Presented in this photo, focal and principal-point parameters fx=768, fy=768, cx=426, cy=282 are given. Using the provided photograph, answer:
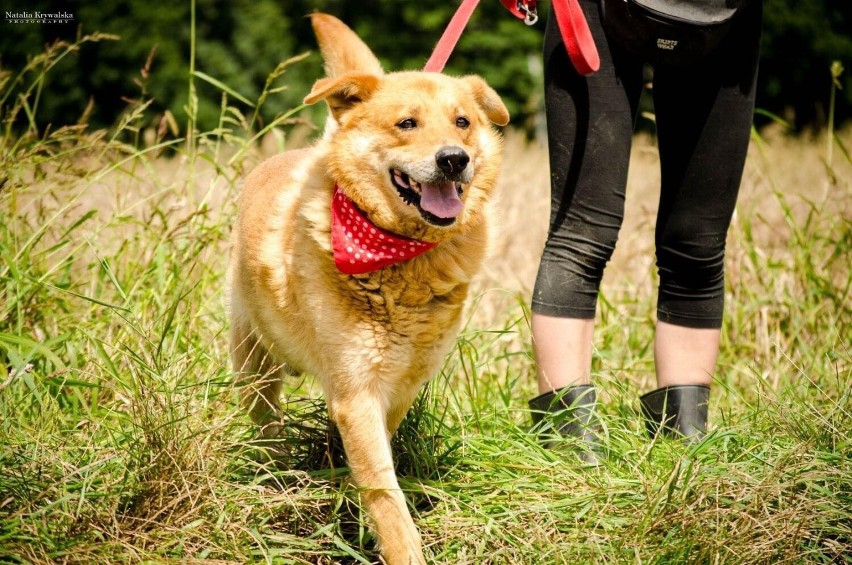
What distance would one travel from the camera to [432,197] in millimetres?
2488

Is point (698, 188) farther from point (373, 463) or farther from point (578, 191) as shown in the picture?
point (373, 463)

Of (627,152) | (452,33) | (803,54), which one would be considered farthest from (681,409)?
(803,54)

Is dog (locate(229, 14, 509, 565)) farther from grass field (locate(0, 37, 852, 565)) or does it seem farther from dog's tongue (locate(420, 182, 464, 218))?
grass field (locate(0, 37, 852, 565))

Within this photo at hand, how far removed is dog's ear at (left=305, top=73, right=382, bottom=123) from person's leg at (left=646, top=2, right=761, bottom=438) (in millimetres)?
1054

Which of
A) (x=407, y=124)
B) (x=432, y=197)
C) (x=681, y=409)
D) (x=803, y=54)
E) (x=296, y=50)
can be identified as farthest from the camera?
(x=296, y=50)

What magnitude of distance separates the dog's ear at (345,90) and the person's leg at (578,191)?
2.12 ft

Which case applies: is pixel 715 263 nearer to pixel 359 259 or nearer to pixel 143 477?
pixel 359 259

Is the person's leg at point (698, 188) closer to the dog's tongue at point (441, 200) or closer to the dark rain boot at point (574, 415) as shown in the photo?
the dark rain boot at point (574, 415)

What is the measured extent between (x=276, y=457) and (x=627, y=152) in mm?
1646

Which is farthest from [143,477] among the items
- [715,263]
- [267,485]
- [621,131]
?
[715,263]

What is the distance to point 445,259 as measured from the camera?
253 cm

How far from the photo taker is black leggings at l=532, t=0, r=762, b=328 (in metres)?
2.69

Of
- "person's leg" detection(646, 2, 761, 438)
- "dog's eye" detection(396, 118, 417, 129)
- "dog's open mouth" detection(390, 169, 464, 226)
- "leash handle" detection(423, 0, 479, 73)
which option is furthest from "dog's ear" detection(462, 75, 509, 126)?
"person's leg" detection(646, 2, 761, 438)

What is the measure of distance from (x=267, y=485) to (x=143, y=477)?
385 mm
